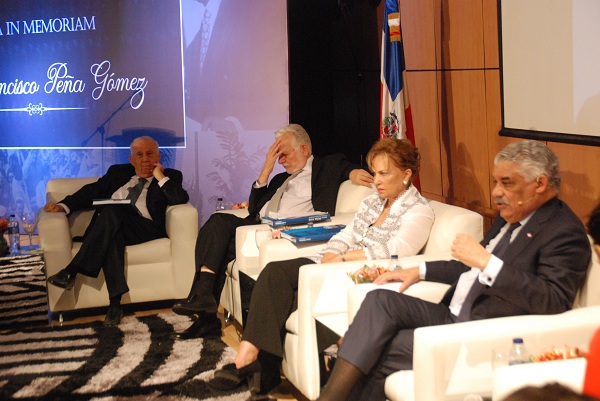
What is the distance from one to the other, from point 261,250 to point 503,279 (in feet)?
5.96

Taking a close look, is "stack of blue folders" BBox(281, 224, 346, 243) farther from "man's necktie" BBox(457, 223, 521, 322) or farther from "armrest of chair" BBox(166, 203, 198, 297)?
"man's necktie" BBox(457, 223, 521, 322)

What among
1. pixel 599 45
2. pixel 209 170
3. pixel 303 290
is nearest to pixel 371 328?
pixel 303 290

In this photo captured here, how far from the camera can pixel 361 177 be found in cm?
476

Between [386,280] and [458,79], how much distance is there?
180 centimetres

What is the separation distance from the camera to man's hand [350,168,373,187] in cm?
473

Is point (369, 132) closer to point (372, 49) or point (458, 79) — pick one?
point (372, 49)

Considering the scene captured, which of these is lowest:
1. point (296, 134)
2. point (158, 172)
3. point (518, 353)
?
point (518, 353)

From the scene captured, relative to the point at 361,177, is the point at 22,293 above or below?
below

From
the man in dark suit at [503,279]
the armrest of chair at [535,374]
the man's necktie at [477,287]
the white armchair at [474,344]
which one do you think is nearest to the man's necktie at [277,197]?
the man in dark suit at [503,279]

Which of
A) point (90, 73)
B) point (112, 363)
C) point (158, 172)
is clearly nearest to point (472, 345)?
point (112, 363)

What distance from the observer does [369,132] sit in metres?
6.19

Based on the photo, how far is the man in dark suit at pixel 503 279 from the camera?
2771mm

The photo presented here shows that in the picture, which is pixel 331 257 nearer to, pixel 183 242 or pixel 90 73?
pixel 183 242

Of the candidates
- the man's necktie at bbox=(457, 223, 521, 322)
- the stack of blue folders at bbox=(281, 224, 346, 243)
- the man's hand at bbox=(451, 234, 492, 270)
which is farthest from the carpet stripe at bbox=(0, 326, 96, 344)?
the man's hand at bbox=(451, 234, 492, 270)
